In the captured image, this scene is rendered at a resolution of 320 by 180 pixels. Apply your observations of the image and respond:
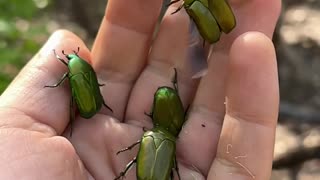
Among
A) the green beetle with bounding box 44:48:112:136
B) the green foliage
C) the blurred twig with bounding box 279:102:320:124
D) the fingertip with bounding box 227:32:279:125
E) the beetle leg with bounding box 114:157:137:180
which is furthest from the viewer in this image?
the blurred twig with bounding box 279:102:320:124

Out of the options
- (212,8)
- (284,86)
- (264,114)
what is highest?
(212,8)

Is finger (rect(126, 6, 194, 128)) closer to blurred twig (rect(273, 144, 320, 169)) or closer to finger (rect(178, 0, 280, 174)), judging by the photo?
finger (rect(178, 0, 280, 174))

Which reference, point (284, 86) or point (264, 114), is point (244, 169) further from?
point (284, 86)

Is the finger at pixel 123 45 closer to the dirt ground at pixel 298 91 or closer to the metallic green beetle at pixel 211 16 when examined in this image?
the metallic green beetle at pixel 211 16

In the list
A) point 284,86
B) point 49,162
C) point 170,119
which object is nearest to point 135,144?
point 170,119

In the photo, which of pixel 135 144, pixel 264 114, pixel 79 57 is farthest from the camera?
pixel 79 57

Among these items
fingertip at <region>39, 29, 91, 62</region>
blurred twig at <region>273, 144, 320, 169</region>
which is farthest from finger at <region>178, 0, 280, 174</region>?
blurred twig at <region>273, 144, 320, 169</region>
